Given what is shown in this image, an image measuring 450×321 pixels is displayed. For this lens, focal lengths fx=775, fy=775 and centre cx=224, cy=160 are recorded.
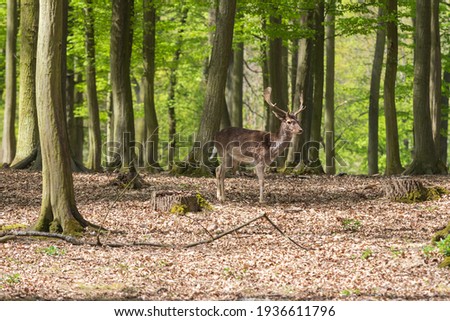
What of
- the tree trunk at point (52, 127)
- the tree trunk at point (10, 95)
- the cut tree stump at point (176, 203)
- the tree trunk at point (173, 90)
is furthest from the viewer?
the tree trunk at point (173, 90)

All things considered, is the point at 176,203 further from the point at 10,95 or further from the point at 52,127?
the point at 10,95

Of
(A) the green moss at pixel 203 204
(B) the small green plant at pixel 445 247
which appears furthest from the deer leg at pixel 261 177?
(B) the small green plant at pixel 445 247

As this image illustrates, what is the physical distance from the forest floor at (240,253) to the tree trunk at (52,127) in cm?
51

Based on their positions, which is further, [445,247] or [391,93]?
[391,93]

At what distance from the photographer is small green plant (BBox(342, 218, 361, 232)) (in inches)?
Result: 518

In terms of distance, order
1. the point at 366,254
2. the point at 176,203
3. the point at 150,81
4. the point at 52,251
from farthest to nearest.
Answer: the point at 150,81 < the point at 176,203 < the point at 52,251 < the point at 366,254

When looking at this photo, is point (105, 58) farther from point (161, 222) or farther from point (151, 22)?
point (161, 222)

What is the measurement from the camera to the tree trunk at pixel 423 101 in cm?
2081

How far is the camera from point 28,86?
2094cm

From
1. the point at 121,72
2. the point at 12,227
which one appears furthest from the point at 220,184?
the point at 121,72

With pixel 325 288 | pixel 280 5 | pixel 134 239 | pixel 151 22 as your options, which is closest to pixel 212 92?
pixel 280 5

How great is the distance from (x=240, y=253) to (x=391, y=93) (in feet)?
40.6

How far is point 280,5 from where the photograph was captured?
23250 millimetres

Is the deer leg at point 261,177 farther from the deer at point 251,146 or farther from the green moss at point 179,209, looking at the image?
the green moss at point 179,209
